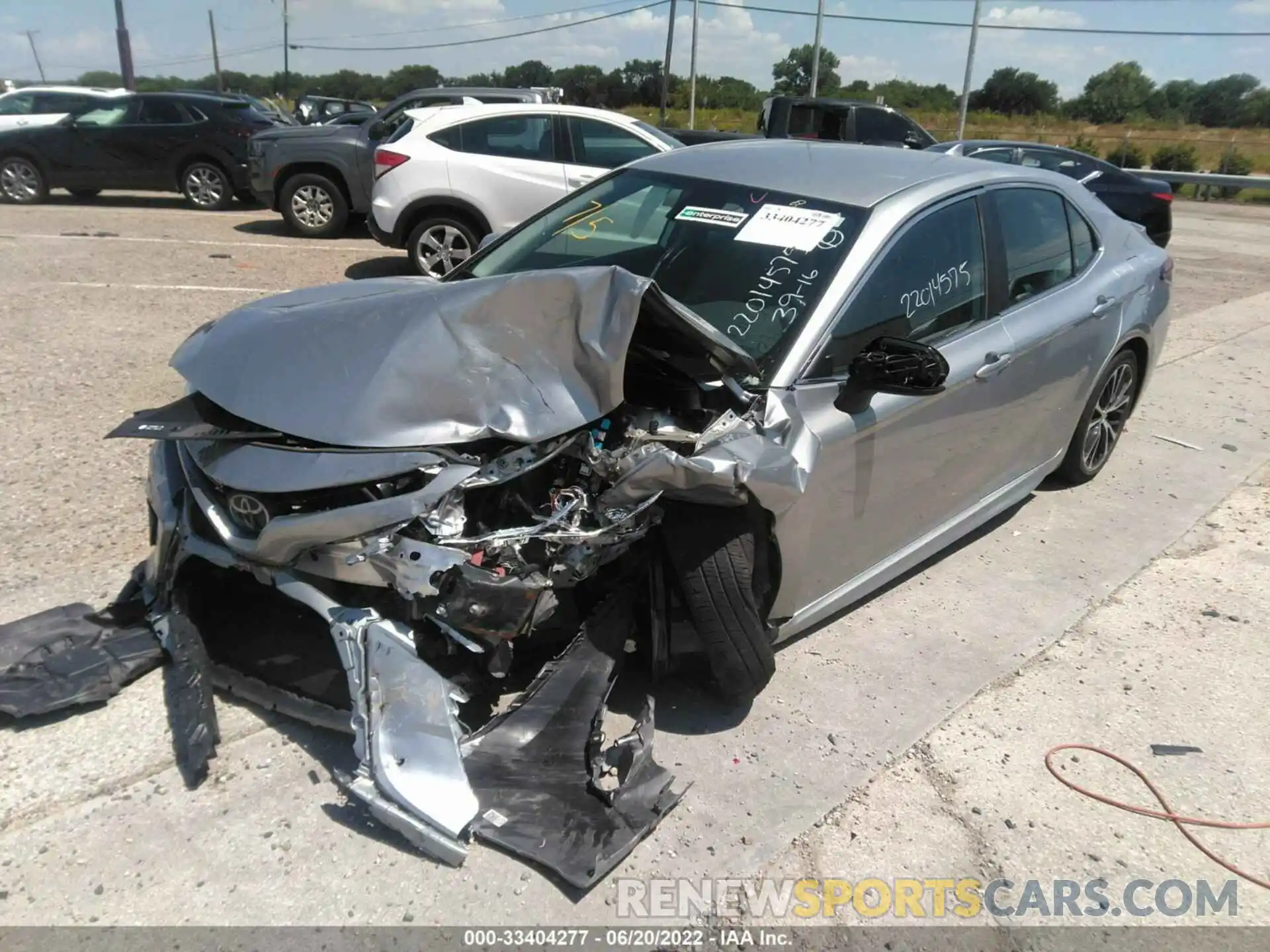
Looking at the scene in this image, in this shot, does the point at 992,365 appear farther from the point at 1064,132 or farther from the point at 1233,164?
the point at 1064,132

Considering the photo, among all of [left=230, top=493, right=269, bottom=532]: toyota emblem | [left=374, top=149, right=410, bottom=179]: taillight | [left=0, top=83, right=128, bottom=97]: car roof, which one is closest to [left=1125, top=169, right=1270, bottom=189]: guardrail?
[left=374, top=149, right=410, bottom=179]: taillight

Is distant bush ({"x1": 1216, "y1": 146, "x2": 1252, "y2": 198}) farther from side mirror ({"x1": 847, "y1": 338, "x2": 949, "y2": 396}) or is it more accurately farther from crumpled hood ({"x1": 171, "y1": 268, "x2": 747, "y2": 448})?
crumpled hood ({"x1": 171, "y1": 268, "x2": 747, "y2": 448})

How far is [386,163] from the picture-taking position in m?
9.49

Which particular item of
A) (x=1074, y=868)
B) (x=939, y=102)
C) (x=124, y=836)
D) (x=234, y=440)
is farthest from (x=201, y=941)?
(x=939, y=102)

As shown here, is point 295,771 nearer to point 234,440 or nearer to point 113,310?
point 234,440

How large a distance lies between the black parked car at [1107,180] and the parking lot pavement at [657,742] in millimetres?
7507

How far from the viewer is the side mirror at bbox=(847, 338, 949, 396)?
3.15 meters

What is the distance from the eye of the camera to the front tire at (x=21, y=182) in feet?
45.3

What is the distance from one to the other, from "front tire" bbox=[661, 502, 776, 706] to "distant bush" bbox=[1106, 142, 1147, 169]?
3391 centimetres

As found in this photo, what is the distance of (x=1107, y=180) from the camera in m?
13.6

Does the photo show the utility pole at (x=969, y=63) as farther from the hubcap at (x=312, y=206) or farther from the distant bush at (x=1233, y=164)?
the hubcap at (x=312, y=206)

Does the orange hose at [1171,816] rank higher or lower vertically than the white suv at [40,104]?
lower

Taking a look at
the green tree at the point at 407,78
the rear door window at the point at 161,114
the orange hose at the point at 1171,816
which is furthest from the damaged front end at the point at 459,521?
the green tree at the point at 407,78

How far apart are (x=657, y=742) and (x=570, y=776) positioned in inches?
17.3
